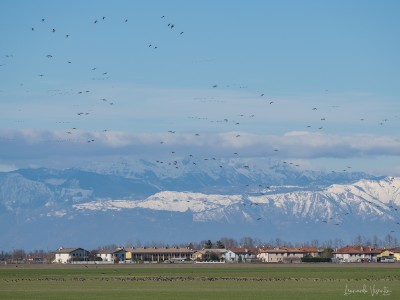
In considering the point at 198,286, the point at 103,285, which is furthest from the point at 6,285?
the point at 198,286

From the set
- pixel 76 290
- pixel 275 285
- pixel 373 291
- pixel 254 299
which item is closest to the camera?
pixel 254 299

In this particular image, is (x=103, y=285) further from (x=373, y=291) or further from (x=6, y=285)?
(x=373, y=291)

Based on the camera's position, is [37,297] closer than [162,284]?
Yes

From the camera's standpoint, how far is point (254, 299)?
2726 inches

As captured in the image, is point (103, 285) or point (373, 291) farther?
point (103, 285)

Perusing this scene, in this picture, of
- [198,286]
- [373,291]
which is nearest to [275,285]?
[198,286]

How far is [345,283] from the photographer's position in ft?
298

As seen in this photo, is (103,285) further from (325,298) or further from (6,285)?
(325,298)

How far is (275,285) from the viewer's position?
3442 inches

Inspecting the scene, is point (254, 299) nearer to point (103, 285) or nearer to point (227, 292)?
point (227, 292)

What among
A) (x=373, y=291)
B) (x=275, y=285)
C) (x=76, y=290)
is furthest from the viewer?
(x=275, y=285)

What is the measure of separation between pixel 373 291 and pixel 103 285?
24.4 m

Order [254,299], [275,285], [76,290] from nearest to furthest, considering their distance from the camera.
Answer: [254,299], [76,290], [275,285]

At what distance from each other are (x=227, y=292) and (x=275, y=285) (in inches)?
434
